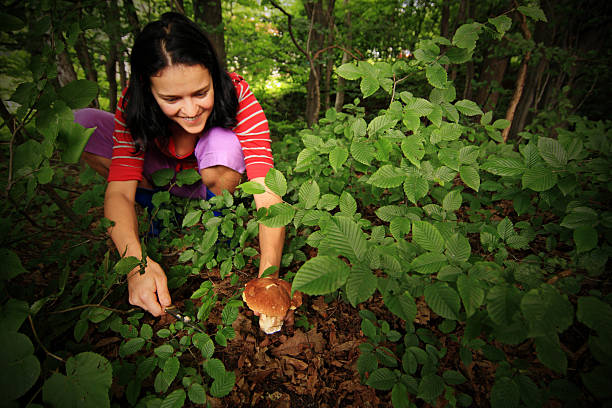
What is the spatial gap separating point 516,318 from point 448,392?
697 millimetres

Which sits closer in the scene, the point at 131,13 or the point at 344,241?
the point at 344,241

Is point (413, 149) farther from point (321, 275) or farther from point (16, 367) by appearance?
point (16, 367)

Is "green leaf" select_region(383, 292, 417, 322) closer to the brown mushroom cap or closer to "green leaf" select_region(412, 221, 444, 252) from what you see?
"green leaf" select_region(412, 221, 444, 252)

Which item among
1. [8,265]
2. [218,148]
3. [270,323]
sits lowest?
[270,323]

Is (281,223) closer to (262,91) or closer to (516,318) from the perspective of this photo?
(516,318)

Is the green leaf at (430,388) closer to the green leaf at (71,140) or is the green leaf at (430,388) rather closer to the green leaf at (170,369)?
A: the green leaf at (170,369)

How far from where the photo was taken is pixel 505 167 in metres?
1.16

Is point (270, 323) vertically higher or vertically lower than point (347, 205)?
lower

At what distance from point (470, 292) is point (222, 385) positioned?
127 cm

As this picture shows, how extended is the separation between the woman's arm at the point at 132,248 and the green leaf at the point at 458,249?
158 cm

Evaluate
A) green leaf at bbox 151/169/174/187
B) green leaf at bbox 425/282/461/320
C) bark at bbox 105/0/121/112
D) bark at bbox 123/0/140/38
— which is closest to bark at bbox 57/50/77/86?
bark at bbox 105/0/121/112

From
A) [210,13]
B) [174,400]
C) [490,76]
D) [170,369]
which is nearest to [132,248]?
[170,369]

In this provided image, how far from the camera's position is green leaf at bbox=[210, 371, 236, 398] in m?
1.24

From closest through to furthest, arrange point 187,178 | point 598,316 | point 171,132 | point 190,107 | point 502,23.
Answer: point 598,316
point 502,23
point 190,107
point 187,178
point 171,132
